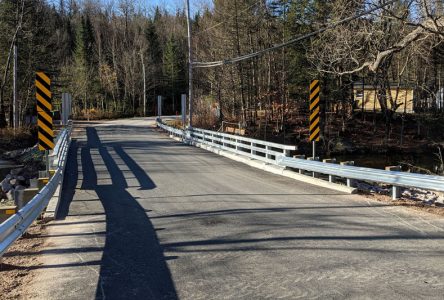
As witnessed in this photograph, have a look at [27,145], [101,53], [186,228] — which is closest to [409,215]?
[186,228]

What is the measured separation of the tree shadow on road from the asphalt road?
2 cm

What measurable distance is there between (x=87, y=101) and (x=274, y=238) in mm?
71564

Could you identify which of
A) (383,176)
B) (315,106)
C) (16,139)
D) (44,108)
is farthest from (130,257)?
(16,139)

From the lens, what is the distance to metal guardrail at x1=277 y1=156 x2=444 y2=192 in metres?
9.12


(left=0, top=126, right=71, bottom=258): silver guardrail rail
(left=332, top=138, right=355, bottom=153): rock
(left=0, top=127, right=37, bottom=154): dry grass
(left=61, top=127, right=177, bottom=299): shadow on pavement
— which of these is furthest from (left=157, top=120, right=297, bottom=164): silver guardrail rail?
(left=332, top=138, right=355, bottom=153): rock

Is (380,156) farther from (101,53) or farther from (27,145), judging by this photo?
(101,53)

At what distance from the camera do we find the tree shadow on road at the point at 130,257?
16.4 ft

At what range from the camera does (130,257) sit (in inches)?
243

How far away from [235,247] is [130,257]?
142 cm

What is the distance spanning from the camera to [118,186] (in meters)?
12.7

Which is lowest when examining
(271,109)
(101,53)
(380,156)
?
(380,156)

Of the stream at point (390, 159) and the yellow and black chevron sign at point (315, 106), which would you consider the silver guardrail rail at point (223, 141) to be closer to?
the yellow and black chevron sign at point (315, 106)

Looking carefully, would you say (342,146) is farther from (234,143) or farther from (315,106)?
(315,106)

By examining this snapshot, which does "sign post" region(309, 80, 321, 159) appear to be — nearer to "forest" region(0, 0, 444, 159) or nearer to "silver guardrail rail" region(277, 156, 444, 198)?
"silver guardrail rail" region(277, 156, 444, 198)
